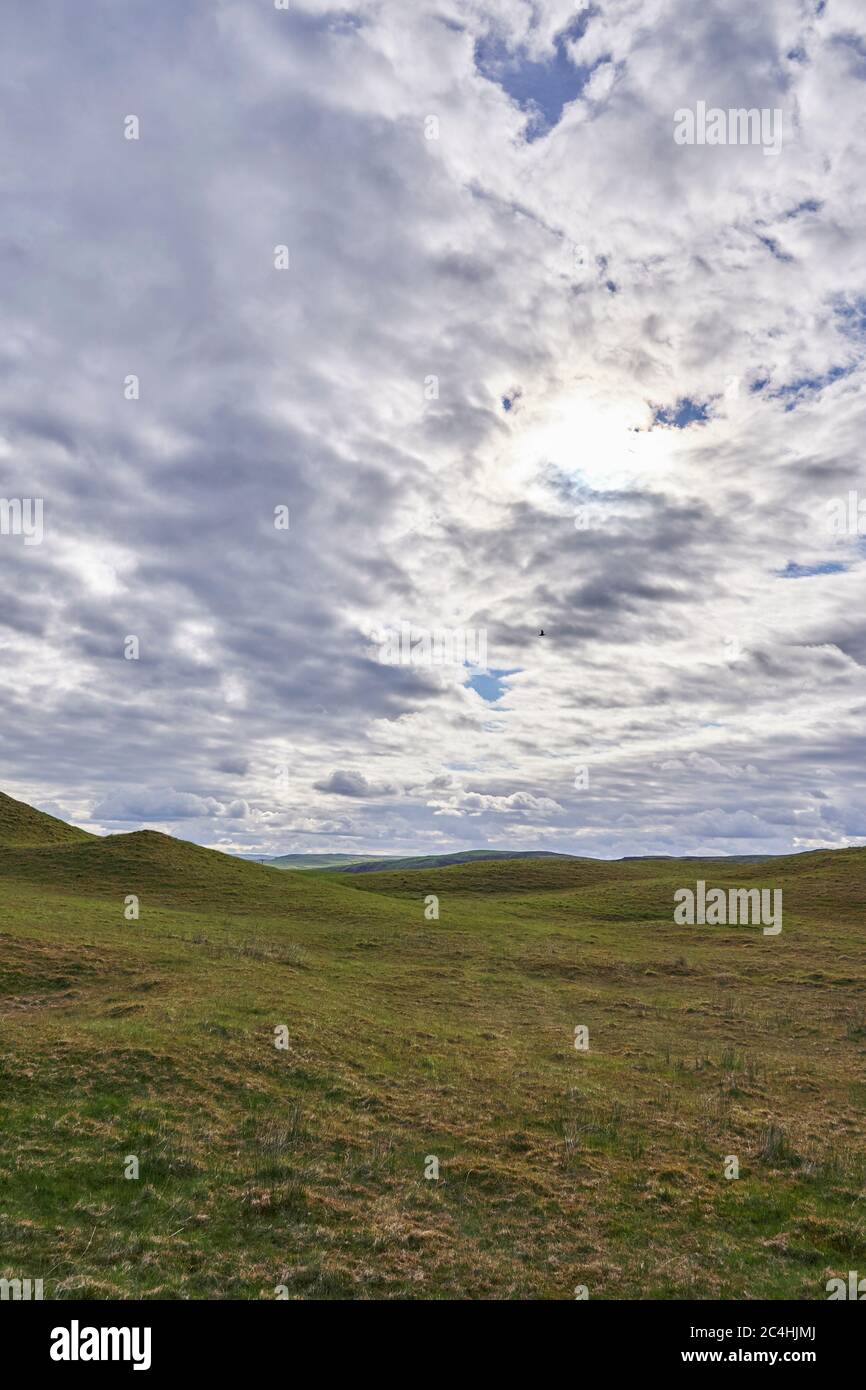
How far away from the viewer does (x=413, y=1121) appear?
21.3m

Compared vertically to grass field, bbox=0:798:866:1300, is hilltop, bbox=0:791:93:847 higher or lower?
higher

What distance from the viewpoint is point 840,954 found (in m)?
54.0

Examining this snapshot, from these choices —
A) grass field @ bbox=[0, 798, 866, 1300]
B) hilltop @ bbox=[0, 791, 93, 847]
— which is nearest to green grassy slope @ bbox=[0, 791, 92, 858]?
hilltop @ bbox=[0, 791, 93, 847]

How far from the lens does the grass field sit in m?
14.1

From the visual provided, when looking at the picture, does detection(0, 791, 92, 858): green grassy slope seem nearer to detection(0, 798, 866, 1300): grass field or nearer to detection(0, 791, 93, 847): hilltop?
detection(0, 791, 93, 847): hilltop

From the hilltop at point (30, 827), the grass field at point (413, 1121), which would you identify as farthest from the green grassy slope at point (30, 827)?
the grass field at point (413, 1121)

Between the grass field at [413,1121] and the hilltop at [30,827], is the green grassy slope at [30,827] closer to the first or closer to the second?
the hilltop at [30,827]

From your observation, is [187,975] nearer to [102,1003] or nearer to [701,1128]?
[102,1003]

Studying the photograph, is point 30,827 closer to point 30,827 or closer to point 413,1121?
point 30,827

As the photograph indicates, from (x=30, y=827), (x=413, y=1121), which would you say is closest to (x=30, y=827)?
(x=30, y=827)

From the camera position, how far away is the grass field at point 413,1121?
46.4 ft

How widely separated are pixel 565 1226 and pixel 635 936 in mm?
50948

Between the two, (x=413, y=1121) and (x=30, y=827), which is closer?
(x=413, y=1121)

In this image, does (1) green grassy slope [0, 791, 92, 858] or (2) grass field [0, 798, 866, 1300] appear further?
(1) green grassy slope [0, 791, 92, 858]
